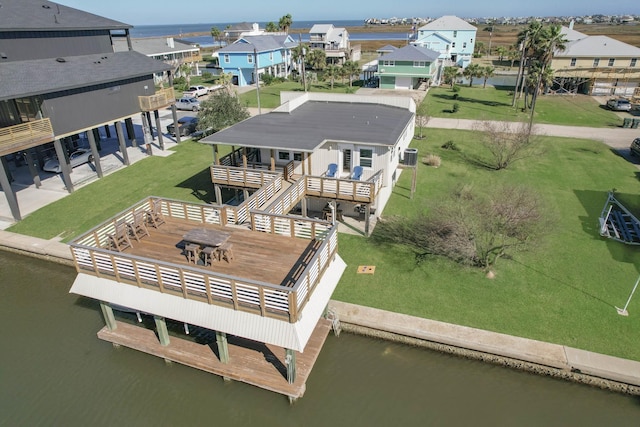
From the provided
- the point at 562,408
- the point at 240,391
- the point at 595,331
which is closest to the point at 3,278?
the point at 240,391

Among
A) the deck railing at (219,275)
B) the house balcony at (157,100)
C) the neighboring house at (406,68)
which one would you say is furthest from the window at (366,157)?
the neighboring house at (406,68)

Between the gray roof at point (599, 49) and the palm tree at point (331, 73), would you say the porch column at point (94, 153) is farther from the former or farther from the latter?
the gray roof at point (599, 49)

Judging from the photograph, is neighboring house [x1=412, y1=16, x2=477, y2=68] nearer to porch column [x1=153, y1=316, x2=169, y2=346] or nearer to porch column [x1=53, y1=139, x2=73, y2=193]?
porch column [x1=53, y1=139, x2=73, y2=193]

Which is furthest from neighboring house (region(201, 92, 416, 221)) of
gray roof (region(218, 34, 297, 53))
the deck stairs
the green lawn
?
gray roof (region(218, 34, 297, 53))

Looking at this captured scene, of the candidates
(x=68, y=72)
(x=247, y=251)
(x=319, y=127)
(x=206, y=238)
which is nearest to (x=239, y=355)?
(x=247, y=251)

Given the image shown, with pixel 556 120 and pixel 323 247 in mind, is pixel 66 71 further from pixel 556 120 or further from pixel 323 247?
pixel 556 120

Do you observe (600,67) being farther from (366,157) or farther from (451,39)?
(366,157)

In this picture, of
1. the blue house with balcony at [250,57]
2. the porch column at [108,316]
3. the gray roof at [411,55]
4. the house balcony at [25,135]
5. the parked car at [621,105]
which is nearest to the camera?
the porch column at [108,316]
